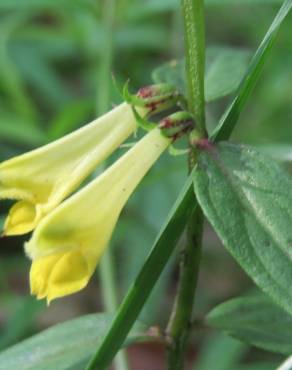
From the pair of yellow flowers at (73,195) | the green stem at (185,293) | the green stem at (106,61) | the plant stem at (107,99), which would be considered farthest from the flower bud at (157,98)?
the green stem at (106,61)

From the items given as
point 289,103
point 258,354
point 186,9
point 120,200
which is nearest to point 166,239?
point 120,200

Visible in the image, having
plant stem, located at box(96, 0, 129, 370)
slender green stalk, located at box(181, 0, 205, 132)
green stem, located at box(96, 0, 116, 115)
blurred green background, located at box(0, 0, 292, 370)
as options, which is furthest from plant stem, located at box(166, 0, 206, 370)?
green stem, located at box(96, 0, 116, 115)

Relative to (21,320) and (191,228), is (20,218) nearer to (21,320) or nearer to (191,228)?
(191,228)

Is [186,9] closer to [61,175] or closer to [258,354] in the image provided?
[61,175]

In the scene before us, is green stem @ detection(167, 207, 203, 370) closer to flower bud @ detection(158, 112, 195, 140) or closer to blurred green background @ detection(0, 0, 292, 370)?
flower bud @ detection(158, 112, 195, 140)

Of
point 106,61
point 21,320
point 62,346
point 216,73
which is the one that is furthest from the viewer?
point 106,61

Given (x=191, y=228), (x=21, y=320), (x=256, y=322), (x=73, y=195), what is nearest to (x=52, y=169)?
Answer: (x=73, y=195)
